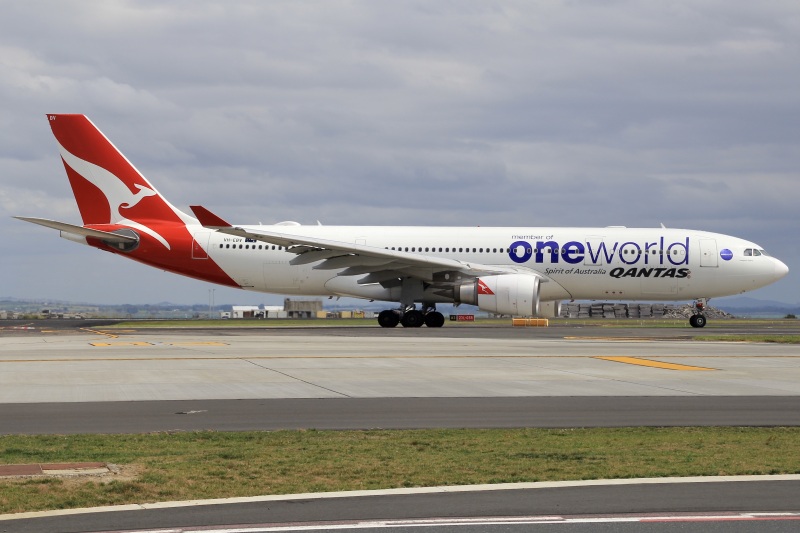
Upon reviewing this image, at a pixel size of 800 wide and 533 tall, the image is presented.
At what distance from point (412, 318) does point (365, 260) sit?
361cm

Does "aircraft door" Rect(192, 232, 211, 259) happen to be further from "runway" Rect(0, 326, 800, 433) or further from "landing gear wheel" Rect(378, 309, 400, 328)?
"runway" Rect(0, 326, 800, 433)

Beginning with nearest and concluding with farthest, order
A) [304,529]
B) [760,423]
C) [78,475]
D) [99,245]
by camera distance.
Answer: [304,529], [78,475], [760,423], [99,245]

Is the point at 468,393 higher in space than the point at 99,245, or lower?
lower

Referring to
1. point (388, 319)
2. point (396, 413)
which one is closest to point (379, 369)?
point (396, 413)

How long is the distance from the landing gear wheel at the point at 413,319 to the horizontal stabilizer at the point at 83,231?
1122cm

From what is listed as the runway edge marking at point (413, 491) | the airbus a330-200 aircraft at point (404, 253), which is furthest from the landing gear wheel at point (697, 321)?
the runway edge marking at point (413, 491)

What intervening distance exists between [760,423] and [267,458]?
20.7 feet

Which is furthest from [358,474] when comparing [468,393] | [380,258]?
[380,258]

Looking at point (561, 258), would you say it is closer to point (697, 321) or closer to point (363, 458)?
point (697, 321)

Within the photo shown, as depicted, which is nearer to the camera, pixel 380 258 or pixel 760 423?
pixel 760 423

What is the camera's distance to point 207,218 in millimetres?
36812

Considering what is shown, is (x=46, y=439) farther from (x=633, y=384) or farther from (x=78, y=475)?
(x=633, y=384)

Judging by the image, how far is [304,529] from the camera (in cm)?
719

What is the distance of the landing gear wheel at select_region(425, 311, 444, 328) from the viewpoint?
41594 millimetres
